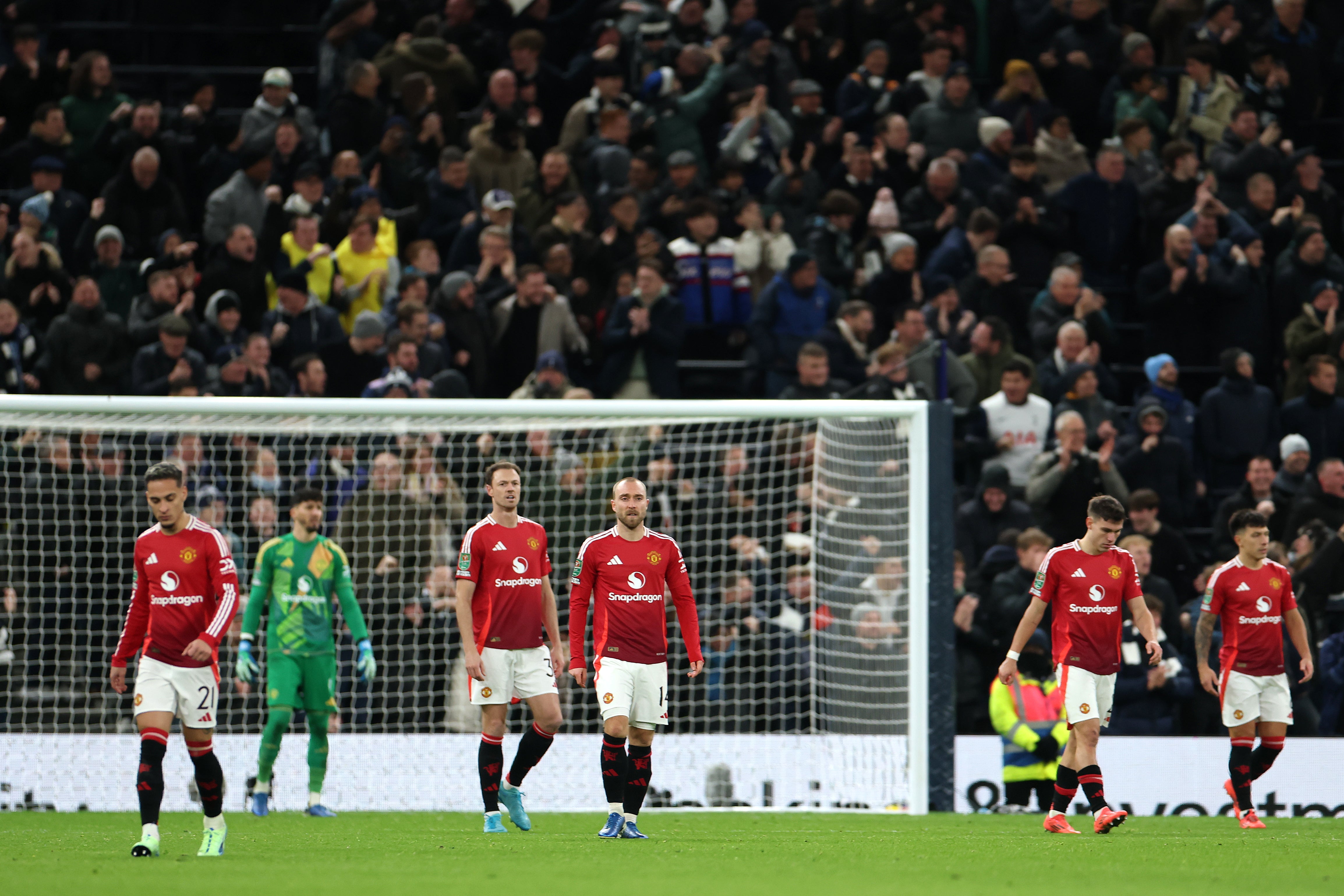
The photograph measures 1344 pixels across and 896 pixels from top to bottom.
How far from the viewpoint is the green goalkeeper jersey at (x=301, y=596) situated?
12.2 m

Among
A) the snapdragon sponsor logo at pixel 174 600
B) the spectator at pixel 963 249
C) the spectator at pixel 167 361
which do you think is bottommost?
the snapdragon sponsor logo at pixel 174 600

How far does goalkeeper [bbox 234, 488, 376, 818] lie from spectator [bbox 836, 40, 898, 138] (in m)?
8.10

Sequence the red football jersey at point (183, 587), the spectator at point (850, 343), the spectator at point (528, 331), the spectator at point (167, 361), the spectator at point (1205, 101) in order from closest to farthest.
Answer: the red football jersey at point (183, 587) → the spectator at point (167, 361) → the spectator at point (850, 343) → the spectator at point (528, 331) → the spectator at point (1205, 101)

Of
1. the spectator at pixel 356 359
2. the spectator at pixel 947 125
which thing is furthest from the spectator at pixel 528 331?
the spectator at pixel 947 125

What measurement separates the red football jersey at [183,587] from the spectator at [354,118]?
892 cm

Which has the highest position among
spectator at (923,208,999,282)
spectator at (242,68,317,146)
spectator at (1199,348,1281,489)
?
spectator at (242,68,317,146)

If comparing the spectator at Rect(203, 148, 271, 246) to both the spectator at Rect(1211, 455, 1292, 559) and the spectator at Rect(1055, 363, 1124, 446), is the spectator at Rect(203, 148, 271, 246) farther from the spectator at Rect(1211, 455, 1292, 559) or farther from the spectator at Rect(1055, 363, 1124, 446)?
the spectator at Rect(1211, 455, 1292, 559)

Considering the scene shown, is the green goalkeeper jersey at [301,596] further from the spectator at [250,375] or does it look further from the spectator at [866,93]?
the spectator at [866,93]

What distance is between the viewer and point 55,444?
13359 millimetres

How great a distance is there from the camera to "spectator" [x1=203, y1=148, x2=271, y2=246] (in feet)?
52.7

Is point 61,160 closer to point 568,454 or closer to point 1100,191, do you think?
point 568,454

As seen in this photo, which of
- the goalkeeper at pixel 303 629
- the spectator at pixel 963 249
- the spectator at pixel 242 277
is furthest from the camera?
the spectator at pixel 963 249

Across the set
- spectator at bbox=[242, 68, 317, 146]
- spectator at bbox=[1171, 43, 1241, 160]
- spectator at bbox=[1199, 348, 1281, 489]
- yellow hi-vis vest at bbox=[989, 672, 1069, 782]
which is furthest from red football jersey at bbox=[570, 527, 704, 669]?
spectator at bbox=[1171, 43, 1241, 160]

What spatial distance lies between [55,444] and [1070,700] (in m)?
7.65
